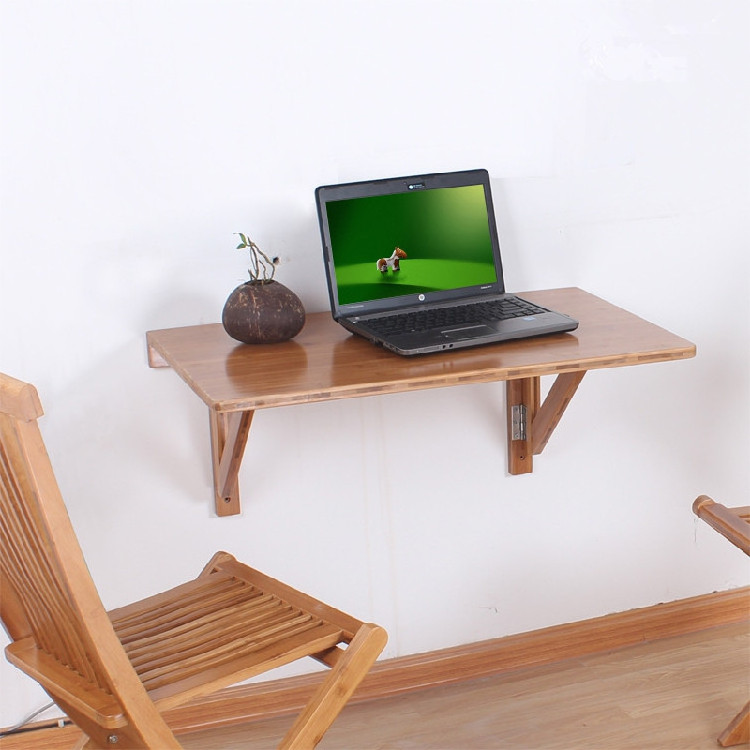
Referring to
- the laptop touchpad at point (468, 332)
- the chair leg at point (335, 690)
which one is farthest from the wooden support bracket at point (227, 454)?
the chair leg at point (335, 690)

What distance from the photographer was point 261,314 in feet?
6.08

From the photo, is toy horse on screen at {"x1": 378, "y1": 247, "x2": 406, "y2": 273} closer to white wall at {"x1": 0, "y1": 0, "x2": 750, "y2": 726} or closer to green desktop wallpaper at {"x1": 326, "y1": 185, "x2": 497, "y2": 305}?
green desktop wallpaper at {"x1": 326, "y1": 185, "x2": 497, "y2": 305}

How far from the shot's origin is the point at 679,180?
→ 7.64 ft

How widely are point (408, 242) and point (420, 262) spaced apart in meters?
0.04

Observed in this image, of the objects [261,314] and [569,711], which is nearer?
[261,314]

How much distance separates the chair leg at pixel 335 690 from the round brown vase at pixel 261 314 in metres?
0.56

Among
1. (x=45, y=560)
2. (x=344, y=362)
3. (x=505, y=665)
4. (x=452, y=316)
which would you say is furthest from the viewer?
(x=505, y=665)

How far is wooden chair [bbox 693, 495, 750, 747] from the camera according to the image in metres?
1.99

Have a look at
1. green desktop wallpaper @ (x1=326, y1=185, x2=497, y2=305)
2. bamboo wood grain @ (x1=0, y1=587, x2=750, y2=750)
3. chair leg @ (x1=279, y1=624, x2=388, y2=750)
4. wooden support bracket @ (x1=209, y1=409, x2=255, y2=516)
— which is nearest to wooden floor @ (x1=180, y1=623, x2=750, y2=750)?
bamboo wood grain @ (x1=0, y1=587, x2=750, y2=750)

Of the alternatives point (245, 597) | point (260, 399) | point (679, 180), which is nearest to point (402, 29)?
point (679, 180)

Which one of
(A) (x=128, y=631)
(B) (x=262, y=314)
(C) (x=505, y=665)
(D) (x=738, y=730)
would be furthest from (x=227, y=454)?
(D) (x=738, y=730)

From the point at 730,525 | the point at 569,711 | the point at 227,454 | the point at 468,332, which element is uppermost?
Answer: the point at 468,332

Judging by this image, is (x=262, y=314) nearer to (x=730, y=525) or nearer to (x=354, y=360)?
(x=354, y=360)

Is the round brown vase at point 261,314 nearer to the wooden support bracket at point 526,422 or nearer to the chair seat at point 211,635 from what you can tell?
the chair seat at point 211,635
